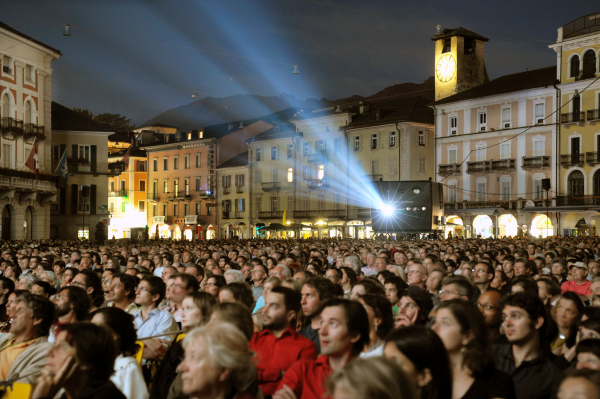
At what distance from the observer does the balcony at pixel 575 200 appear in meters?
46.1

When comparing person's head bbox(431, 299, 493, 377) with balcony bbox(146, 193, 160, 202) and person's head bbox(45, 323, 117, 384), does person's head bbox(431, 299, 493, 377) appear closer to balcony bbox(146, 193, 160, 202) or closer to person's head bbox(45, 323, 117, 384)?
person's head bbox(45, 323, 117, 384)

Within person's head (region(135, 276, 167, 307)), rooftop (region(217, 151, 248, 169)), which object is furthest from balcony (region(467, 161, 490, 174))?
person's head (region(135, 276, 167, 307))

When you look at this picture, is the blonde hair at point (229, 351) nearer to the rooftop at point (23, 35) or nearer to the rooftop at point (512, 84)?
the rooftop at point (23, 35)

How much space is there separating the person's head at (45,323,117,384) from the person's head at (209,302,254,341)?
3.20 ft

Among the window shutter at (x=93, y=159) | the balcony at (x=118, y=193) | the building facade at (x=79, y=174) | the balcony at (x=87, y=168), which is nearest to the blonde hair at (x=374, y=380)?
the building facade at (x=79, y=174)

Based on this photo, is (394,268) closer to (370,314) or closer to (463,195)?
(370,314)

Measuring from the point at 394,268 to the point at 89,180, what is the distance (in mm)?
47768

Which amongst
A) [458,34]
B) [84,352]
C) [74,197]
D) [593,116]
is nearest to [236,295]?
[84,352]

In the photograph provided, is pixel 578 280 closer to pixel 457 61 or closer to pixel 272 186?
pixel 457 61

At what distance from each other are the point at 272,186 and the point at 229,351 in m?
64.1

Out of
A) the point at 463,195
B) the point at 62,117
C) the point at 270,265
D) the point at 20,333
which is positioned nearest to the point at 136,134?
the point at 62,117

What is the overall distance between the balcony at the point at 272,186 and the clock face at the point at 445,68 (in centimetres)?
1940

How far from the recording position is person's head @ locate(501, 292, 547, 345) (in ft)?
17.2

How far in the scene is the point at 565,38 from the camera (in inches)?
1913
